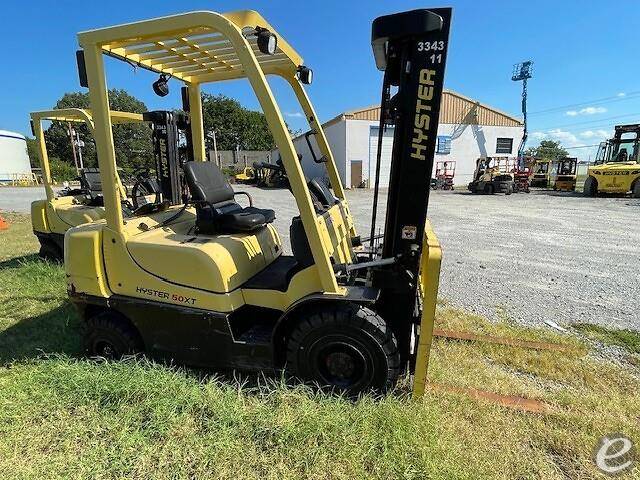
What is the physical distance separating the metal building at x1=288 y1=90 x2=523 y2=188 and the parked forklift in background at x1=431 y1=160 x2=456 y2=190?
46cm

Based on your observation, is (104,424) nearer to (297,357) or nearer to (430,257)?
(297,357)

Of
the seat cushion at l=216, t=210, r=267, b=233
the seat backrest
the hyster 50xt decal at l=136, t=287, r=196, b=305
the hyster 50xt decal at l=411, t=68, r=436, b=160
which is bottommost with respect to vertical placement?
the hyster 50xt decal at l=136, t=287, r=196, b=305

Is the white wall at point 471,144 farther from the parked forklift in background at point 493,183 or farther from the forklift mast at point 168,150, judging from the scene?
the forklift mast at point 168,150

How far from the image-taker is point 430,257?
101 inches

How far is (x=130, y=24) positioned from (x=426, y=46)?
190 centimetres

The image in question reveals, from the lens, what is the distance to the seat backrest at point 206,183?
3.25 meters

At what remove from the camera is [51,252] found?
7.13 m

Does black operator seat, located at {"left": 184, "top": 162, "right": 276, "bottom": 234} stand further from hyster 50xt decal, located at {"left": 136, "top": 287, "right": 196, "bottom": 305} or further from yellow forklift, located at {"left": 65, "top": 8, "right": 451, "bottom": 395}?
hyster 50xt decal, located at {"left": 136, "top": 287, "right": 196, "bottom": 305}

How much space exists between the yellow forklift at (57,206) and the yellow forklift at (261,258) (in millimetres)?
4077

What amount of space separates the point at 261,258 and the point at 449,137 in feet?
91.5

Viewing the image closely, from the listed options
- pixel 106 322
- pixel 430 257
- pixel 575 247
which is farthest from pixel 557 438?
pixel 575 247

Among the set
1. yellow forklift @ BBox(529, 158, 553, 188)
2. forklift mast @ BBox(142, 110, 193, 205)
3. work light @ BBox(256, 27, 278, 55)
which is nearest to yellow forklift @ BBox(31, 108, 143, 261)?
forklift mast @ BBox(142, 110, 193, 205)

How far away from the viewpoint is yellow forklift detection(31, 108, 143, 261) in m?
6.61

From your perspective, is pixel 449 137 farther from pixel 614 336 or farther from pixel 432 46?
pixel 432 46
